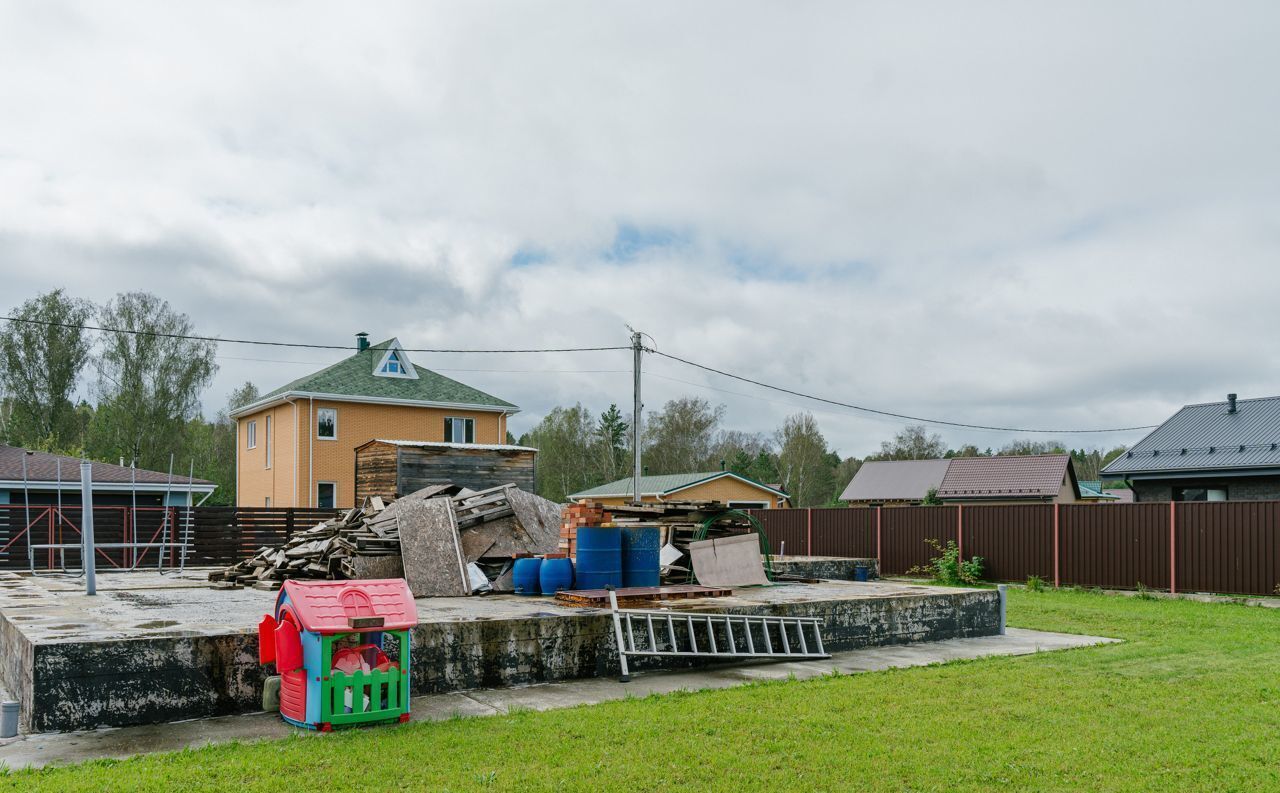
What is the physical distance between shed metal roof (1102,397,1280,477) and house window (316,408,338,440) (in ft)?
75.6

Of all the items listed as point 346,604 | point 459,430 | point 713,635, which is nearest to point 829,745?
point 346,604

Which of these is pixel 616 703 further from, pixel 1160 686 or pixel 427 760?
pixel 1160 686

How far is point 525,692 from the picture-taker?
788cm

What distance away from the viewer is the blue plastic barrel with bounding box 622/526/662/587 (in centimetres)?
1095

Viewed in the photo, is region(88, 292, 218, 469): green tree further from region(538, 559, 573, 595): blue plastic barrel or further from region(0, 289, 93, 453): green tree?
region(538, 559, 573, 595): blue plastic barrel

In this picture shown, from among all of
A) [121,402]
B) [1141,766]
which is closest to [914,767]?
[1141,766]

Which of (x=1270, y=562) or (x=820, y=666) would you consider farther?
(x=1270, y=562)

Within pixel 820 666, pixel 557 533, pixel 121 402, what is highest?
pixel 121 402

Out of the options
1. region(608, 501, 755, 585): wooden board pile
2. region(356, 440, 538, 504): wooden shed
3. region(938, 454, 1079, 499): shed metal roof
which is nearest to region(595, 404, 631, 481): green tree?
region(938, 454, 1079, 499): shed metal roof

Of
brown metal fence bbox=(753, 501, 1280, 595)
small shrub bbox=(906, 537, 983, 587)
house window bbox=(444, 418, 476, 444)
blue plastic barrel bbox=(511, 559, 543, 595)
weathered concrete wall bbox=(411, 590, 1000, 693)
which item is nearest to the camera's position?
weathered concrete wall bbox=(411, 590, 1000, 693)

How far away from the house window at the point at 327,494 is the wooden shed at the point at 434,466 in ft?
14.0

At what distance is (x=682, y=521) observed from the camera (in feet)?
43.5

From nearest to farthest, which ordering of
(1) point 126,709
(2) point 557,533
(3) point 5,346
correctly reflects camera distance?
1. (1) point 126,709
2. (2) point 557,533
3. (3) point 5,346

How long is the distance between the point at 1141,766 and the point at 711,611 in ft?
16.0
